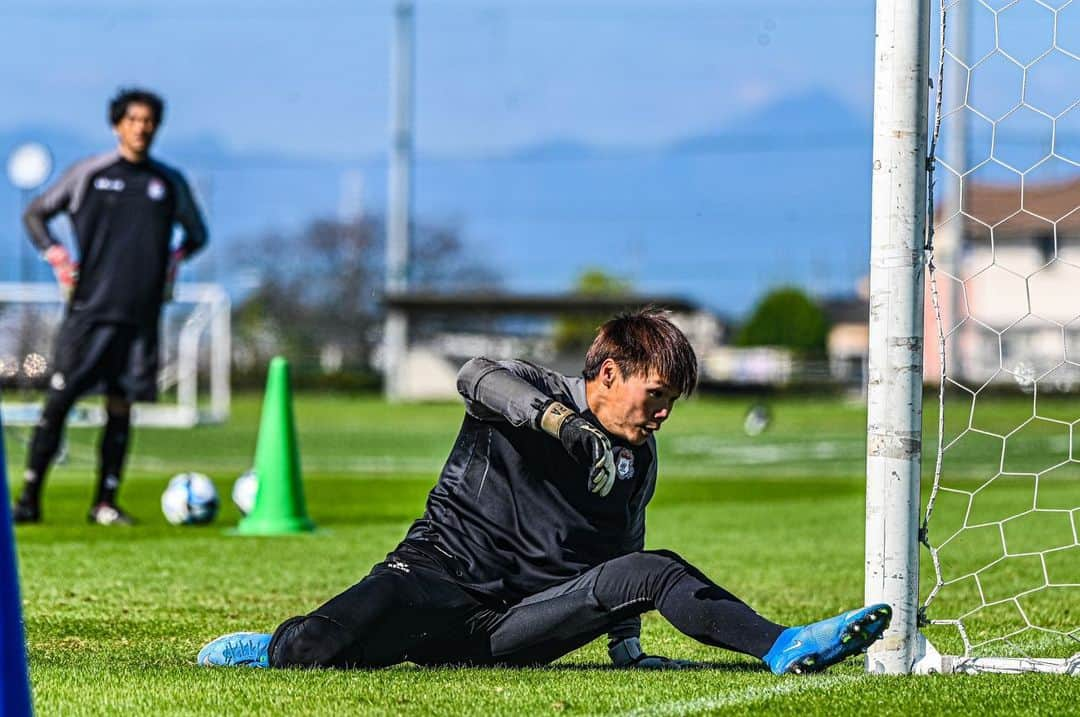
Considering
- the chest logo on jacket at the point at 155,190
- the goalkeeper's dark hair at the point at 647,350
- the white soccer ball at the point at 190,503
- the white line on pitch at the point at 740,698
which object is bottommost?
the white soccer ball at the point at 190,503

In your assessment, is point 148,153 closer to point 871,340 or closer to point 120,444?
point 120,444

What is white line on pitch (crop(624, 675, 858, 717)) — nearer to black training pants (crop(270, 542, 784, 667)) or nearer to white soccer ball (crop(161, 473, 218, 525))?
black training pants (crop(270, 542, 784, 667))

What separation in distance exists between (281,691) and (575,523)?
106 cm

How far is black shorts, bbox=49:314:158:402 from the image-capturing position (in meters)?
9.69

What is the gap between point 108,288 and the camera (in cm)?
971

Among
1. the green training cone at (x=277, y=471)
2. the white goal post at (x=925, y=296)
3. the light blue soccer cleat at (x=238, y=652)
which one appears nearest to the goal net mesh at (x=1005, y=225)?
the white goal post at (x=925, y=296)

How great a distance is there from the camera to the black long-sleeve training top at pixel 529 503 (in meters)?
4.63

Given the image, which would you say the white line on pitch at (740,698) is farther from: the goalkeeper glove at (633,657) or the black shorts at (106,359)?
the black shorts at (106,359)

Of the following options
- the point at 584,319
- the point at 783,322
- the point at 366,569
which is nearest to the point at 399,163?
the point at 584,319

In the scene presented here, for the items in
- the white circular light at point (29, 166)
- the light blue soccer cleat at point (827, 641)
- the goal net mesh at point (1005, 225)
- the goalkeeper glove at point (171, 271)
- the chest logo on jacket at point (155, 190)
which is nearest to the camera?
the light blue soccer cleat at point (827, 641)

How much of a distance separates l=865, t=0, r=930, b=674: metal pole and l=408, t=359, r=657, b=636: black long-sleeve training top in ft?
2.25

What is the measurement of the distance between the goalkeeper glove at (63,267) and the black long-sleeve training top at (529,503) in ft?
18.4

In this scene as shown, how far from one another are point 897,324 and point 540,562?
3.97 ft

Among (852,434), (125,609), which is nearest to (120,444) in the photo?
(125,609)
